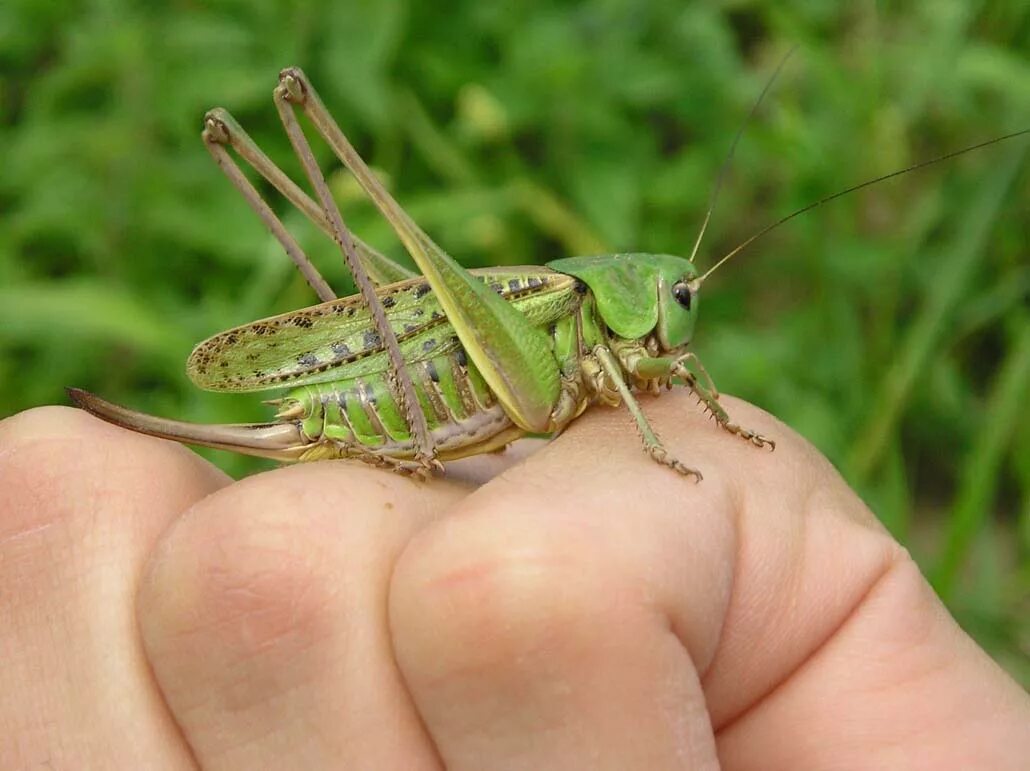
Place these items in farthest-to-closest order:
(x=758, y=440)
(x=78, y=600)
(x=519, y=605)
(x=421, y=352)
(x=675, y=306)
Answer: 1. (x=675, y=306)
2. (x=421, y=352)
3. (x=758, y=440)
4. (x=78, y=600)
5. (x=519, y=605)

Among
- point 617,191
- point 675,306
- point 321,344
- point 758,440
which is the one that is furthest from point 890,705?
point 617,191

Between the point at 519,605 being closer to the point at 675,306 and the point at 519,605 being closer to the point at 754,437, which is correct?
the point at 754,437

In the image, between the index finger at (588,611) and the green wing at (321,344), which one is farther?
the green wing at (321,344)

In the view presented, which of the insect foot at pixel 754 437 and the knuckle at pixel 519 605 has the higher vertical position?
the knuckle at pixel 519 605

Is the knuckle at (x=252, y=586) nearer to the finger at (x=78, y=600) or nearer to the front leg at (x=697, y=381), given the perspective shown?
the finger at (x=78, y=600)

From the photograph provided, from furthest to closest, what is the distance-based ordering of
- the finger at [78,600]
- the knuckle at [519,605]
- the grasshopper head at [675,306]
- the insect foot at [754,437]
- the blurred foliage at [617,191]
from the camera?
1. the blurred foliage at [617,191]
2. the grasshopper head at [675,306]
3. the insect foot at [754,437]
4. the finger at [78,600]
5. the knuckle at [519,605]

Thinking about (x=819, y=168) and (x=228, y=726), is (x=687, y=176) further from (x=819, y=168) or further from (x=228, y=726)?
(x=228, y=726)

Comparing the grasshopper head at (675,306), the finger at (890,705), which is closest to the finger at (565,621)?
the finger at (890,705)
